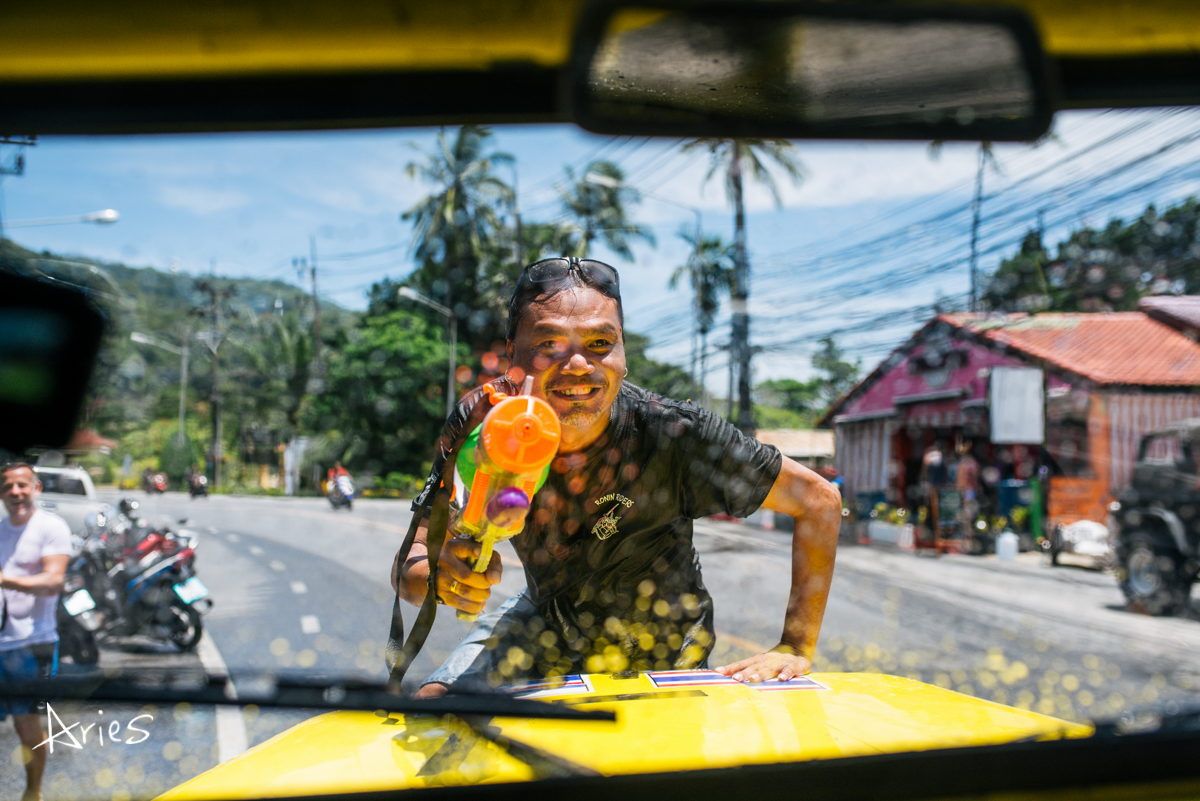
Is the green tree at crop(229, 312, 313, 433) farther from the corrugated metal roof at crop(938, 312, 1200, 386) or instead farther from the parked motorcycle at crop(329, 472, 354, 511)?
the corrugated metal roof at crop(938, 312, 1200, 386)

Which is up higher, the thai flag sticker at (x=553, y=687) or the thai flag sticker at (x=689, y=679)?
the thai flag sticker at (x=553, y=687)

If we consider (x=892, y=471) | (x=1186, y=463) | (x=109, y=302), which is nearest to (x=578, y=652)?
(x=109, y=302)

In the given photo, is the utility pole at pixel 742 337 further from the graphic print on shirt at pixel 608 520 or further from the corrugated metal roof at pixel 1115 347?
the corrugated metal roof at pixel 1115 347

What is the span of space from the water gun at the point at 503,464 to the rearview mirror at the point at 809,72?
415mm

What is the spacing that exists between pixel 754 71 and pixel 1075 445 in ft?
28.6

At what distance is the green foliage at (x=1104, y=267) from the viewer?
2957 mm

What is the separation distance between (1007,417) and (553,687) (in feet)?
11.5

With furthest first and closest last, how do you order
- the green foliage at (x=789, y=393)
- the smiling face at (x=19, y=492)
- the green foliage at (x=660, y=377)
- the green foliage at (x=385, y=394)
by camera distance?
1. the green foliage at (x=789, y=393)
2. the green foliage at (x=660, y=377)
3. the green foliage at (x=385, y=394)
4. the smiling face at (x=19, y=492)

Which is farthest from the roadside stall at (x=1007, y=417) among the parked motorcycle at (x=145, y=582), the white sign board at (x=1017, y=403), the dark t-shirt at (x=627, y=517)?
the parked motorcycle at (x=145, y=582)

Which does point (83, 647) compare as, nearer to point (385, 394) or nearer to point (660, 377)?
point (385, 394)

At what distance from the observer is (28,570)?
1.55 m

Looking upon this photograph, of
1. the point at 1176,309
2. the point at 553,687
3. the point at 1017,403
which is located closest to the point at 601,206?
the point at 553,687

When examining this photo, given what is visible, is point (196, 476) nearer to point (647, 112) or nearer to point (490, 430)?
point (490, 430)
